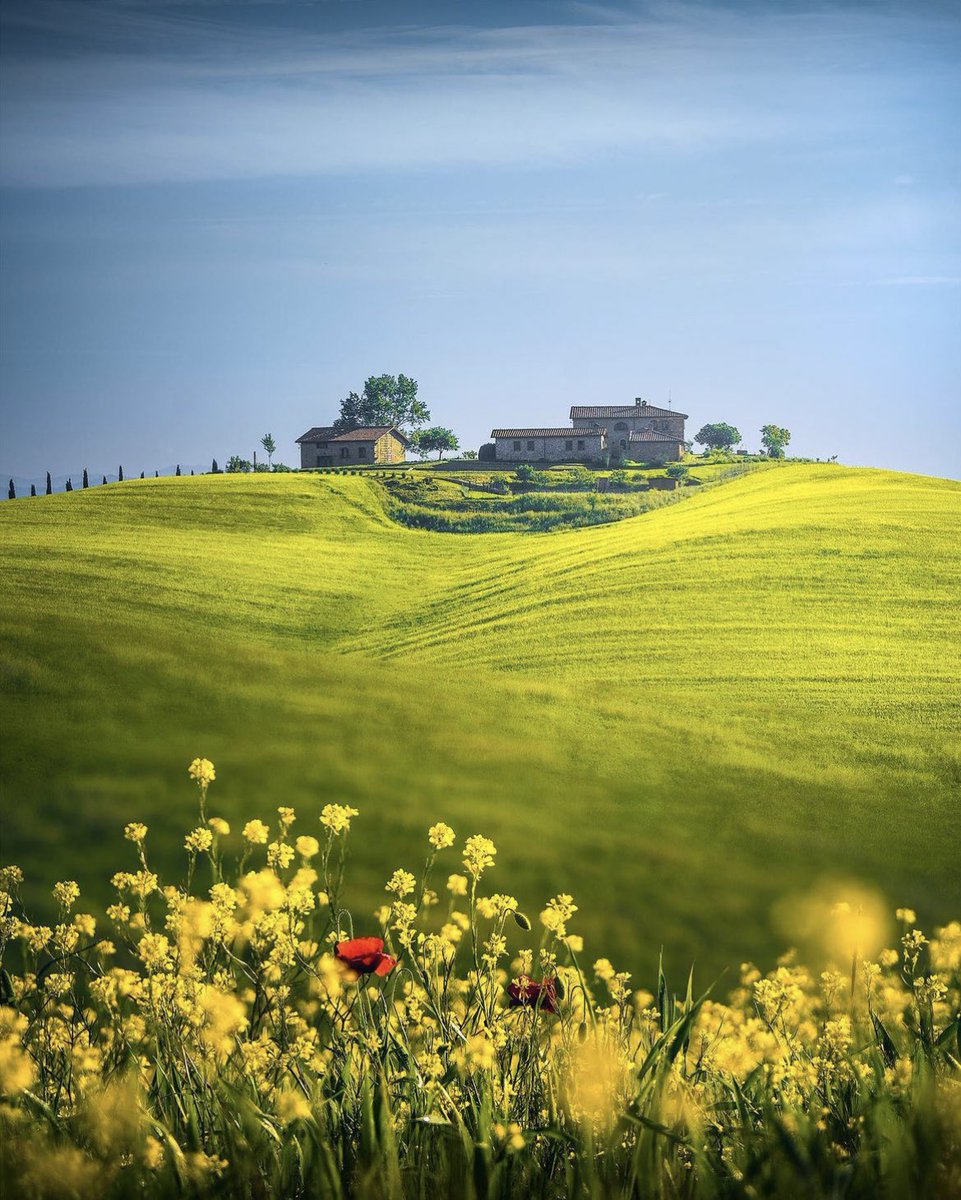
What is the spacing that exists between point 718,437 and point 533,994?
24.6 m

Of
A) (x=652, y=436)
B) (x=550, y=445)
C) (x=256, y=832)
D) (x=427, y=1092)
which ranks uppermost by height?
(x=652, y=436)

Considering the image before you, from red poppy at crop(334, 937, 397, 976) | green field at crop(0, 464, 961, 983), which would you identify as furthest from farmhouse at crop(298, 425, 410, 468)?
red poppy at crop(334, 937, 397, 976)

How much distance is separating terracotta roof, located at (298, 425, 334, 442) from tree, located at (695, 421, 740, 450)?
27.4 ft

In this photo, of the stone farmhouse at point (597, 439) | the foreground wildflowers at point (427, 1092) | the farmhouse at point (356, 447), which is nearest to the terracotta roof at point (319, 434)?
the farmhouse at point (356, 447)

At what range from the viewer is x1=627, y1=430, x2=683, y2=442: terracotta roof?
20017mm

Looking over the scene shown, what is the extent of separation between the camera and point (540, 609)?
10930 millimetres

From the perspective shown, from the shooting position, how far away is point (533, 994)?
2471 mm

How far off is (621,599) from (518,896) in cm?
509

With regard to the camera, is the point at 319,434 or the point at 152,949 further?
the point at 319,434

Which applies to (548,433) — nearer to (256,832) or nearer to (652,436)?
(652,436)

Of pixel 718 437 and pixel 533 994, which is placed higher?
pixel 718 437

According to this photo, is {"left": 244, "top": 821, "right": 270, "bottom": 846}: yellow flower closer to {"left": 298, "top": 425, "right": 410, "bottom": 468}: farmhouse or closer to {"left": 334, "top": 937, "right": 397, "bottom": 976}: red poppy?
{"left": 334, "top": 937, "right": 397, "bottom": 976}: red poppy

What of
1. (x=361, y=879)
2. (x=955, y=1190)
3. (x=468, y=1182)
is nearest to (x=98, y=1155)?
(x=468, y=1182)

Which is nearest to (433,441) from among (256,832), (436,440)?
(436,440)
